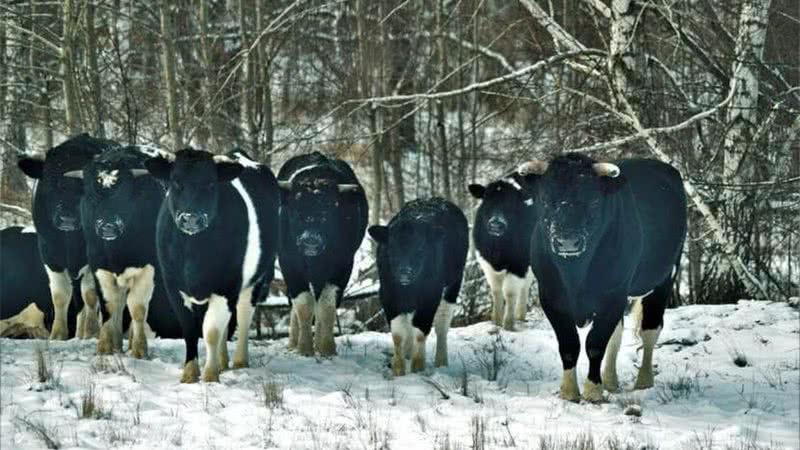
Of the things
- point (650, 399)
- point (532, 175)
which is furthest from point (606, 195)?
point (650, 399)

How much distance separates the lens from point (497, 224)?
13422 mm

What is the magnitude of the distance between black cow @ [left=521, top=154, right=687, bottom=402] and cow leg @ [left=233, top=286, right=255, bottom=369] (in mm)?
2580

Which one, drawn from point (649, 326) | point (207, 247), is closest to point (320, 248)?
point (207, 247)

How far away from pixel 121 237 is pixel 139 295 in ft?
1.95

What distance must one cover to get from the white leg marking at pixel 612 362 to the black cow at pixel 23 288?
6286 mm

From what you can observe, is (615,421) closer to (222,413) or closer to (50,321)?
(222,413)

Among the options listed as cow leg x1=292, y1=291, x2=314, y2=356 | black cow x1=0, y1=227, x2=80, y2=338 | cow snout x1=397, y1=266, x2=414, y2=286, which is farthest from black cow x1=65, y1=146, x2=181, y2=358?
black cow x1=0, y1=227, x2=80, y2=338

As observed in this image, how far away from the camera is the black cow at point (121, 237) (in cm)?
1078

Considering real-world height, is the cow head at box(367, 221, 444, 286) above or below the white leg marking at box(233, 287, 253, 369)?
above

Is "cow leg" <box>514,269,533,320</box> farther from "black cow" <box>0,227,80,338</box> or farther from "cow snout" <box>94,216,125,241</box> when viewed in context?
"black cow" <box>0,227,80,338</box>

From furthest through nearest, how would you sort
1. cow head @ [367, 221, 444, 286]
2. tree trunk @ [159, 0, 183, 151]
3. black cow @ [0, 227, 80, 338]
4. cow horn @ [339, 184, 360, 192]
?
tree trunk @ [159, 0, 183, 151]
black cow @ [0, 227, 80, 338]
cow horn @ [339, 184, 360, 192]
cow head @ [367, 221, 444, 286]

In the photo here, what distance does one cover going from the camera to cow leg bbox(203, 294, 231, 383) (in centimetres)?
1001

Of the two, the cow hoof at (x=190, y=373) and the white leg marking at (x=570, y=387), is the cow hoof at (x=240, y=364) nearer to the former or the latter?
the cow hoof at (x=190, y=373)

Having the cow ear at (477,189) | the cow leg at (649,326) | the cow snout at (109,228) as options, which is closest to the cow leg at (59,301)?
the cow snout at (109,228)
